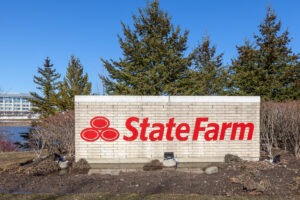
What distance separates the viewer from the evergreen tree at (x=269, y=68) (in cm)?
1892

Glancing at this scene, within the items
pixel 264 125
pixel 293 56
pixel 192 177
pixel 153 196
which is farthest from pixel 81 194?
pixel 293 56

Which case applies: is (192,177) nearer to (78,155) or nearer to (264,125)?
(78,155)

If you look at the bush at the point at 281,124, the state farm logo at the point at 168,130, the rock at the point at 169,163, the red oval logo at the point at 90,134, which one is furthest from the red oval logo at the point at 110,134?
the bush at the point at 281,124

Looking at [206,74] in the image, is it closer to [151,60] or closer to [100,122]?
[151,60]

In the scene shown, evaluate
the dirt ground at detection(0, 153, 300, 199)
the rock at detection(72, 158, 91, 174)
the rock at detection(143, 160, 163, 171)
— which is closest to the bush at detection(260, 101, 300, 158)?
the dirt ground at detection(0, 153, 300, 199)

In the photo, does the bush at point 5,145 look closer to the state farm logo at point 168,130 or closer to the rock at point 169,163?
the state farm logo at point 168,130

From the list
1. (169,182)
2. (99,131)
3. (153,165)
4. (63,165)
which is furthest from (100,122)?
(169,182)

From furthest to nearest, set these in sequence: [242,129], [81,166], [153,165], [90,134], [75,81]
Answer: [75,81]
[242,129]
[90,134]
[153,165]
[81,166]

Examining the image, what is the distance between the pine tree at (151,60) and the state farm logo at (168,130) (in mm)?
9148

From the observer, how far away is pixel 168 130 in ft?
32.4

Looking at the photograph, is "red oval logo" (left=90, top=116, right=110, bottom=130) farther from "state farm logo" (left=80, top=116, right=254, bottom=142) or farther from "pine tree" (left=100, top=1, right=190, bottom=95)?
"pine tree" (left=100, top=1, right=190, bottom=95)

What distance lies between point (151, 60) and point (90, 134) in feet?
35.7

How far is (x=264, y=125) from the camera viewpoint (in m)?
12.2

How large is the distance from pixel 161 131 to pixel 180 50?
480 inches
